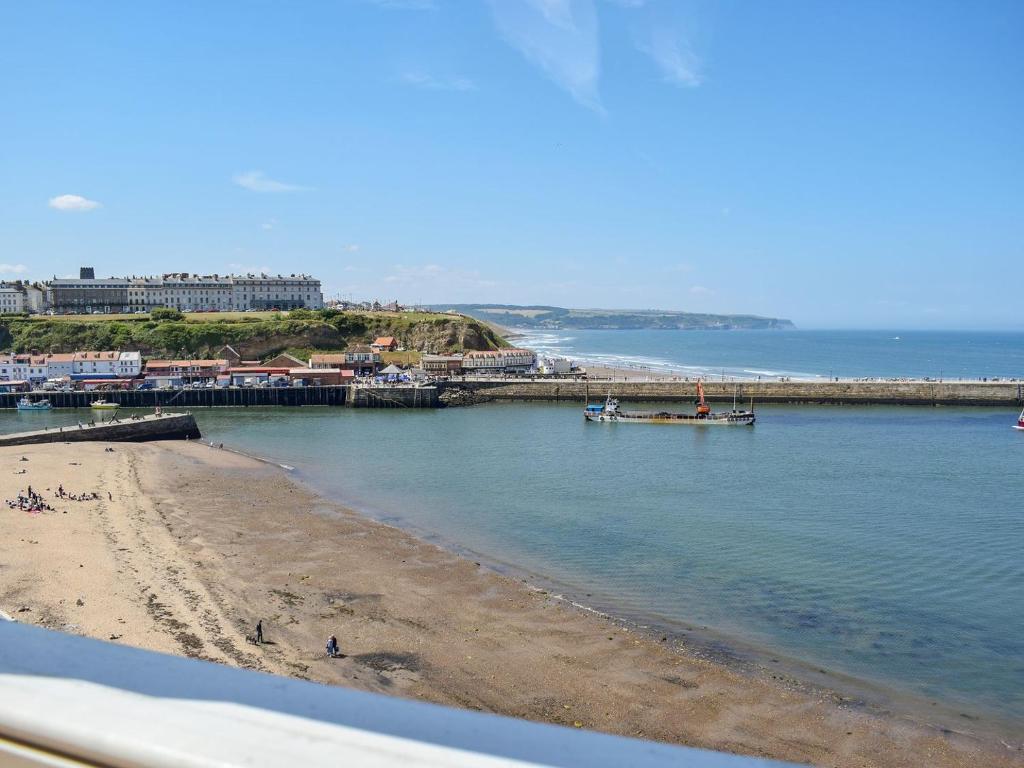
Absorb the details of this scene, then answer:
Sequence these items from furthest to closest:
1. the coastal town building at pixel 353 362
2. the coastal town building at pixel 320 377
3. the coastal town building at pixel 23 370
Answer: the coastal town building at pixel 353 362 → the coastal town building at pixel 23 370 → the coastal town building at pixel 320 377

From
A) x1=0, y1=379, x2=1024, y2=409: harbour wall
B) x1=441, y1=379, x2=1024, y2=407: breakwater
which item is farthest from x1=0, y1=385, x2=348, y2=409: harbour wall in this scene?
x1=441, y1=379, x2=1024, y2=407: breakwater

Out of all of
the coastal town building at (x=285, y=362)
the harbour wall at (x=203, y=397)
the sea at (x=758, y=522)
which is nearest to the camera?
the sea at (x=758, y=522)

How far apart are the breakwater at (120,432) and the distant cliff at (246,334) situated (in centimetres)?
3982

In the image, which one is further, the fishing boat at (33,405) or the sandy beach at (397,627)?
the fishing boat at (33,405)

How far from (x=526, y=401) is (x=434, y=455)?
28.6m

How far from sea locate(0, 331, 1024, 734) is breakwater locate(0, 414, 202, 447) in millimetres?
2546

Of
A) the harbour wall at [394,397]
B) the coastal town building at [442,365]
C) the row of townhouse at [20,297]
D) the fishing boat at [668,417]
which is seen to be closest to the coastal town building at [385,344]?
the coastal town building at [442,365]

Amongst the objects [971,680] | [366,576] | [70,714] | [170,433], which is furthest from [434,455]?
[70,714]

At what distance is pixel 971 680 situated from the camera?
602 inches

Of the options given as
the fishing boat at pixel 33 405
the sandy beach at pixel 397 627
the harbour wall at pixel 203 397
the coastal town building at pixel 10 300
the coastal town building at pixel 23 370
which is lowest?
the fishing boat at pixel 33 405

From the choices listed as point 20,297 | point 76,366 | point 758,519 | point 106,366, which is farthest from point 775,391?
point 20,297

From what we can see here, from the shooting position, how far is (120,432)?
151ft

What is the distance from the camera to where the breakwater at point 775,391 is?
6512 cm

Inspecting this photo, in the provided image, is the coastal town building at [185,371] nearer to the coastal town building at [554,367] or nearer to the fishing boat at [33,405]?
the fishing boat at [33,405]
